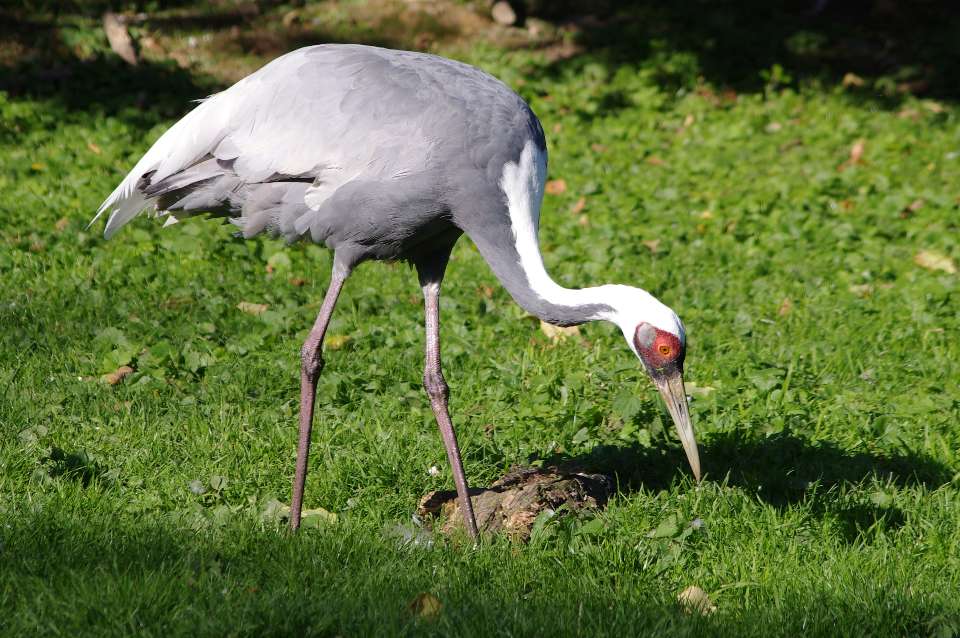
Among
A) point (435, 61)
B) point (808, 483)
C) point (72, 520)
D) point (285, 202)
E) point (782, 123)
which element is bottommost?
point (782, 123)

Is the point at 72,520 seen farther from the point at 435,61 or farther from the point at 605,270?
the point at 605,270

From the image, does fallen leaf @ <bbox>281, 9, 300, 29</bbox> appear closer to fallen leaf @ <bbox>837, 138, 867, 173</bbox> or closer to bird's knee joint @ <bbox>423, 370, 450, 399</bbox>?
fallen leaf @ <bbox>837, 138, 867, 173</bbox>

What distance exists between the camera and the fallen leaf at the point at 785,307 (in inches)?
247

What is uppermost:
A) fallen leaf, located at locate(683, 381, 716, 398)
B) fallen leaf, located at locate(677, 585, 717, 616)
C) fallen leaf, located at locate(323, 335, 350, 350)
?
fallen leaf, located at locate(677, 585, 717, 616)

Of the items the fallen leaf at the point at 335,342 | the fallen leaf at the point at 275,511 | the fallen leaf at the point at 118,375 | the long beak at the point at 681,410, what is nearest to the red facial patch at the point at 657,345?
the long beak at the point at 681,410

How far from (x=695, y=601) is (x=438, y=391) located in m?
1.36

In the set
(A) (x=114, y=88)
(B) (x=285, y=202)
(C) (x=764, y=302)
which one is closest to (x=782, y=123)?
(C) (x=764, y=302)

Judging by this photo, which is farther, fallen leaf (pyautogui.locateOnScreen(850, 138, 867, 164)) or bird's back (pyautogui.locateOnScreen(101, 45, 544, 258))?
fallen leaf (pyautogui.locateOnScreen(850, 138, 867, 164))

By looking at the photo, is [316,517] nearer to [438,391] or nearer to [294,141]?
[438,391]

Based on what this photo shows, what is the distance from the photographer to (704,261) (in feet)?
23.2

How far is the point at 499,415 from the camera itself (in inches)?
197

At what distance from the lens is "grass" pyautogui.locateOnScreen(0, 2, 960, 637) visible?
11.3ft

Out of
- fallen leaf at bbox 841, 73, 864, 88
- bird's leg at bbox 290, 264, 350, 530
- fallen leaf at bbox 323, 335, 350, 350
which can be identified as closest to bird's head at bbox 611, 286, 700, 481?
bird's leg at bbox 290, 264, 350, 530

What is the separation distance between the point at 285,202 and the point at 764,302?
3.10 m
